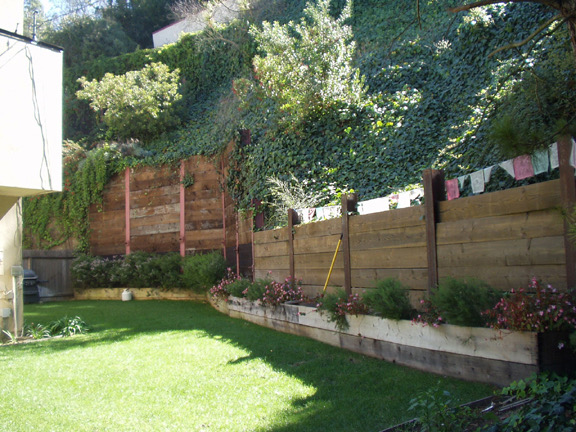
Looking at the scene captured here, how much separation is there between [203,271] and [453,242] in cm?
747

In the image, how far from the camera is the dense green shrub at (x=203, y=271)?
36.5ft

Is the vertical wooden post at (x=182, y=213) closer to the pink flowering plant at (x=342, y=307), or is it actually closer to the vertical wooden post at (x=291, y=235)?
the vertical wooden post at (x=291, y=235)

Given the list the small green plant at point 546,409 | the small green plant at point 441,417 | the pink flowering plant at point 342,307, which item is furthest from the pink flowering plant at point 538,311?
the pink flowering plant at point 342,307

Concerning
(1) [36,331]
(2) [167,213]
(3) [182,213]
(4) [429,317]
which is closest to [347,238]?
(4) [429,317]

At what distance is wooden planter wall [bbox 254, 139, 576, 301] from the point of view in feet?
12.3

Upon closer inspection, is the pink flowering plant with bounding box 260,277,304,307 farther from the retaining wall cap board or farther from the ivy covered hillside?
the ivy covered hillside

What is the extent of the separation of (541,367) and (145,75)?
61.2ft

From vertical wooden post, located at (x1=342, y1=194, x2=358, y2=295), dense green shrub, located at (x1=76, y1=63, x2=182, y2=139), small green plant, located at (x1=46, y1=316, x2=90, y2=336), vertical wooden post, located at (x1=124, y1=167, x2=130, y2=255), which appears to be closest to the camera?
vertical wooden post, located at (x1=342, y1=194, x2=358, y2=295)

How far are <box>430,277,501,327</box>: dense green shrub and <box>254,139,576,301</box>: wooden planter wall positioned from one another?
0.30 m

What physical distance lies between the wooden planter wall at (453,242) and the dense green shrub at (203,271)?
13.8 ft

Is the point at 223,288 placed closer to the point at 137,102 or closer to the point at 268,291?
the point at 268,291

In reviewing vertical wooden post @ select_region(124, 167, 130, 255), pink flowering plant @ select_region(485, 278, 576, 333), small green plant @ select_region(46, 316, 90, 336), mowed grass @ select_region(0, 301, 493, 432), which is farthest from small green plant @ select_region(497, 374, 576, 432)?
vertical wooden post @ select_region(124, 167, 130, 255)

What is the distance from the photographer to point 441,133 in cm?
938

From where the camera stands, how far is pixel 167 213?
14258mm
